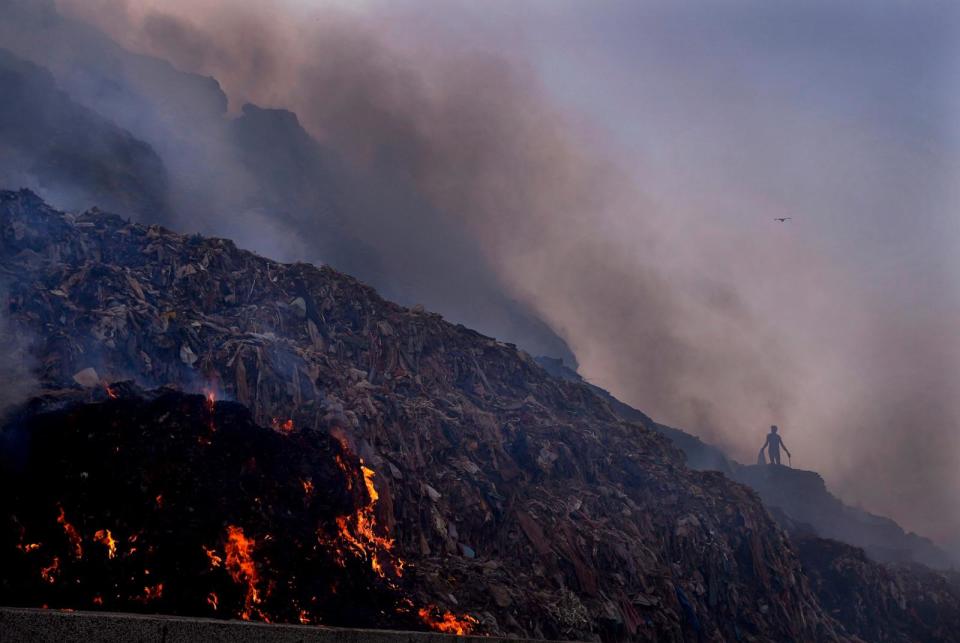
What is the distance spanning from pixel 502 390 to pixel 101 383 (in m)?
16.9

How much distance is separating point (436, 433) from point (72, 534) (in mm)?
12423

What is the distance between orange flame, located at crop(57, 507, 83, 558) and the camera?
33.4 feet

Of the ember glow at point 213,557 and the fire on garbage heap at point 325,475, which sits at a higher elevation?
the fire on garbage heap at point 325,475

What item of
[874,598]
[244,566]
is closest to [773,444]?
[874,598]

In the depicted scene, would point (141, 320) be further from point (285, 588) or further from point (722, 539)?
point (722, 539)

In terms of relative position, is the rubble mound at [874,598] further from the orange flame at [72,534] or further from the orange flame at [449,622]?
the orange flame at [72,534]

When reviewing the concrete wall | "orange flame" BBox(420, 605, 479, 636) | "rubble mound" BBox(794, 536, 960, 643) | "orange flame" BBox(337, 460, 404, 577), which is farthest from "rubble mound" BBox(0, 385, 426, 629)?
"rubble mound" BBox(794, 536, 960, 643)

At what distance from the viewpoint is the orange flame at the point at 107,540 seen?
10.4m

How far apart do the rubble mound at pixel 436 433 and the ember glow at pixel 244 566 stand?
23 centimetres

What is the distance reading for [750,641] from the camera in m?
21.8

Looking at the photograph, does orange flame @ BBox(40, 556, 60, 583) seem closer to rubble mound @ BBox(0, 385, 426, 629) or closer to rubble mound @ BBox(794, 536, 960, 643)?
rubble mound @ BBox(0, 385, 426, 629)

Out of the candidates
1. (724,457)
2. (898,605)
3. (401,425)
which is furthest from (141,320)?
(724,457)

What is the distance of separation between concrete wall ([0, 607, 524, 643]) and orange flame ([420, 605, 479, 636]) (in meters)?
7.80

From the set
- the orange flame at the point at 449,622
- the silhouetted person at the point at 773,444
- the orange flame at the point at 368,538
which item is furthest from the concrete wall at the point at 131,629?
the silhouetted person at the point at 773,444
